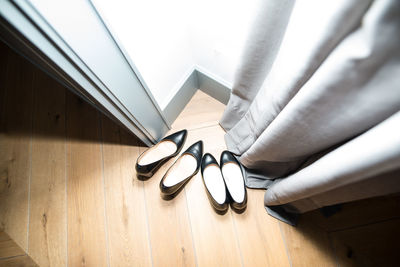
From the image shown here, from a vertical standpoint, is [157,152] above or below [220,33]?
below

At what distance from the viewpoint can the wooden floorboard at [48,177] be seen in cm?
98

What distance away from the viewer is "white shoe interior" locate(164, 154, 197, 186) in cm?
95

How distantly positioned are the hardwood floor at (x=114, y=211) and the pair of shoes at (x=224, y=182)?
0.07 meters

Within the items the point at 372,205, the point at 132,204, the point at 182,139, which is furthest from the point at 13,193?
the point at 372,205

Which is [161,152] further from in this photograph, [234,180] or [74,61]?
[74,61]

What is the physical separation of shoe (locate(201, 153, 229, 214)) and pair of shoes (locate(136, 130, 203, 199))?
4 centimetres

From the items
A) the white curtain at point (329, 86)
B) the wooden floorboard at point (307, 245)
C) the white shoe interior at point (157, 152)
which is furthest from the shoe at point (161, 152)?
the wooden floorboard at point (307, 245)

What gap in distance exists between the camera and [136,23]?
0.59 m

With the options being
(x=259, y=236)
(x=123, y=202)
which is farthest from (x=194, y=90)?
(x=259, y=236)

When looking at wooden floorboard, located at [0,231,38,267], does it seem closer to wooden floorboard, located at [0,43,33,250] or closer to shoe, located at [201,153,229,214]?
wooden floorboard, located at [0,43,33,250]

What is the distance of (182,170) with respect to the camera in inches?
38.5

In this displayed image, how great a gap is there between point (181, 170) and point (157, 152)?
0.50 ft

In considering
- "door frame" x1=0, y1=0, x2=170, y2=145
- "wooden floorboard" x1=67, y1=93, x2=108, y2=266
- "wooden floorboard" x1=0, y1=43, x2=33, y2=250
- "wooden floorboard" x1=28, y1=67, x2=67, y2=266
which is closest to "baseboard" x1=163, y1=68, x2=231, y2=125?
"door frame" x1=0, y1=0, x2=170, y2=145

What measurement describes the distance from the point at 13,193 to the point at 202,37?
121cm
